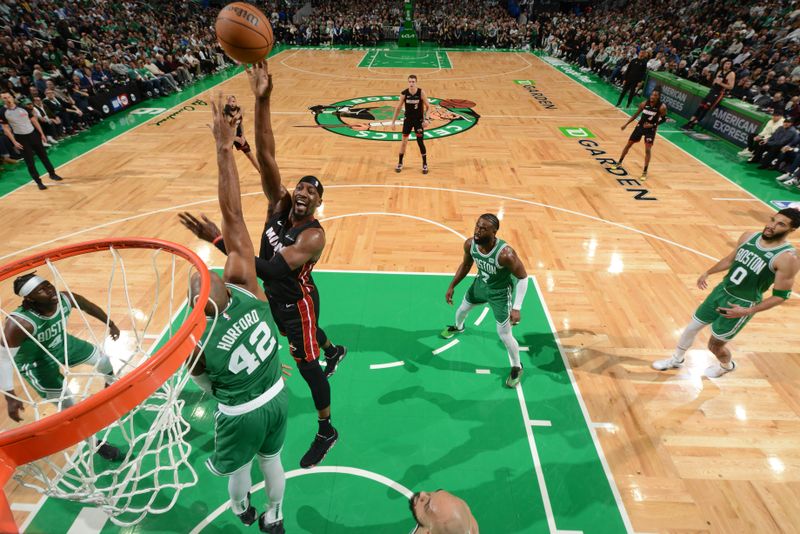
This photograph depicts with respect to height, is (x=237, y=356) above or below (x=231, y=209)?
below

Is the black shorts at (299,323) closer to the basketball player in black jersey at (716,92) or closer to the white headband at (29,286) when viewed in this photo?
the white headband at (29,286)

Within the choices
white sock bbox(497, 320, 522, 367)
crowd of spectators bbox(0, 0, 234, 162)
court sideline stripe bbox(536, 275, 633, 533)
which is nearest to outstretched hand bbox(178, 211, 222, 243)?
white sock bbox(497, 320, 522, 367)

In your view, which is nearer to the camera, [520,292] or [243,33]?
[243,33]

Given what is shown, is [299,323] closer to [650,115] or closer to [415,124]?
[415,124]

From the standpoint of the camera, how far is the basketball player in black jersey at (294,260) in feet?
10.8

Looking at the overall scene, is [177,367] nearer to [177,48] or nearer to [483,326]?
[483,326]

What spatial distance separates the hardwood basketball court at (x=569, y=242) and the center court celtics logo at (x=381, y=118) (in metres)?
0.15

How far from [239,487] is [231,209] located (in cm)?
181

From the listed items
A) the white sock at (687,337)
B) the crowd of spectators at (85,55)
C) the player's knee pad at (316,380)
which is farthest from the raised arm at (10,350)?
the crowd of spectators at (85,55)

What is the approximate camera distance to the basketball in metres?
3.90

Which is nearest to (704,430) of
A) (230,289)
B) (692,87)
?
(230,289)

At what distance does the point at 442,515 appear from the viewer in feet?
6.15

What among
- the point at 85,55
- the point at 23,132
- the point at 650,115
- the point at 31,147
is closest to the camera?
the point at 23,132

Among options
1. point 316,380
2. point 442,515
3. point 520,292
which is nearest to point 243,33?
point 316,380
